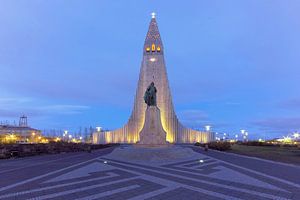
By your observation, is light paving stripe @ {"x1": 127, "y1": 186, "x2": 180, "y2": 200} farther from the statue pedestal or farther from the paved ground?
the statue pedestal

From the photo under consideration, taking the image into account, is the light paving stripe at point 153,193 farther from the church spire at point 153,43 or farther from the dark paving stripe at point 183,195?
the church spire at point 153,43

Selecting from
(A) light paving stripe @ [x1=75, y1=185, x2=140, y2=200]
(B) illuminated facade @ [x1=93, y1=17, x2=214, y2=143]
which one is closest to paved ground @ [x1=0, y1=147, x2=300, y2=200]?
(A) light paving stripe @ [x1=75, y1=185, x2=140, y2=200]

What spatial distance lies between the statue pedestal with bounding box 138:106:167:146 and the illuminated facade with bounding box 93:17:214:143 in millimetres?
30764

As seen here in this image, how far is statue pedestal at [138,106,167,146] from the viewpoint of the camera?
2555 centimetres

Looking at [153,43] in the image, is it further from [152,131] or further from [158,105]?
[152,131]

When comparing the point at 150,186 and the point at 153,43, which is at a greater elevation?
the point at 153,43

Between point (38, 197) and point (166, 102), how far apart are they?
50.8 m

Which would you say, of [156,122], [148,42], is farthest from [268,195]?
[148,42]

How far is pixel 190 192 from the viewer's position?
9.11 metres

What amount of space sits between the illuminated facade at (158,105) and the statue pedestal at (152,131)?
101 feet

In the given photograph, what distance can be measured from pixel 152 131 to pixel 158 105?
3323 centimetres

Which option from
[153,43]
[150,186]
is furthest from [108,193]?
[153,43]

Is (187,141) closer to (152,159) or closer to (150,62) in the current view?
(150,62)

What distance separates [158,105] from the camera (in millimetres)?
58812
